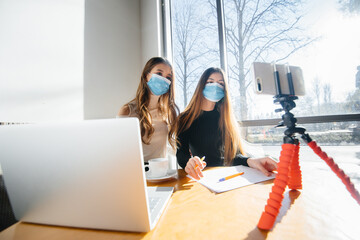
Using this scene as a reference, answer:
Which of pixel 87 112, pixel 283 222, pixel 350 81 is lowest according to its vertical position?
pixel 283 222

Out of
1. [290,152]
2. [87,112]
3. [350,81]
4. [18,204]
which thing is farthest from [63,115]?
[350,81]

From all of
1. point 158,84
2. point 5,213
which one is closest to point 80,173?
point 5,213

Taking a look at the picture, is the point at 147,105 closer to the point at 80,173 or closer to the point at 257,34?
the point at 80,173

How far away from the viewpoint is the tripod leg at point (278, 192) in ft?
0.96

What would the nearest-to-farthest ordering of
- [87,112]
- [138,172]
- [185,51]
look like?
Result: [138,172] → [87,112] → [185,51]

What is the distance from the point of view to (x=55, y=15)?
1.24 metres

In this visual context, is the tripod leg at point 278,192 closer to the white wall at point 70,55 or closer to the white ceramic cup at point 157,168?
the white ceramic cup at point 157,168

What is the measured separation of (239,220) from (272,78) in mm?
322

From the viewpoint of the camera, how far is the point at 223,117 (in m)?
1.21

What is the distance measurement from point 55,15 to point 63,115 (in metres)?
0.81

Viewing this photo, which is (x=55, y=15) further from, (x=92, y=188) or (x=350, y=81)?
(x=350, y=81)

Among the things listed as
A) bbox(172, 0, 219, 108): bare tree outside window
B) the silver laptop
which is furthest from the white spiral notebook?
bbox(172, 0, 219, 108): bare tree outside window

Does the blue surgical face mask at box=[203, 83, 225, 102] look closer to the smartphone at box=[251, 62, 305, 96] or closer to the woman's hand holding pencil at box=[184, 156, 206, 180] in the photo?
the woman's hand holding pencil at box=[184, 156, 206, 180]

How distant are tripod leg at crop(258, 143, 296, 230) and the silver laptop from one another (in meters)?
0.22
